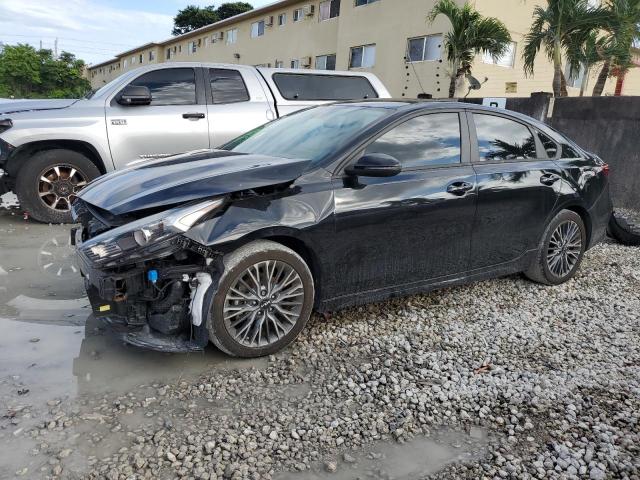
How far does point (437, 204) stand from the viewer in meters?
3.77

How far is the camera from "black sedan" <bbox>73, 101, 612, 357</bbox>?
2936mm

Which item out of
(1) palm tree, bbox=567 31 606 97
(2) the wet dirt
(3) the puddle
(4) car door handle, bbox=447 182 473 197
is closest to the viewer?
(3) the puddle

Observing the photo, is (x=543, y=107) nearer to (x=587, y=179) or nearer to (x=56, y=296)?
(x=587, y=179)

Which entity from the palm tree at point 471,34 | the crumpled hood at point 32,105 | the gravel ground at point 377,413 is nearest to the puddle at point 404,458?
the gravel ground at point 377,413

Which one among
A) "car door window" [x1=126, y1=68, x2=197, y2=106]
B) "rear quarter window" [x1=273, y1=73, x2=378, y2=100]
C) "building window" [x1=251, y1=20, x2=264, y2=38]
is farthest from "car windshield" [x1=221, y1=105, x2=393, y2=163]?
"building window" [x1=251, y1=20, x2=264, y2=38]

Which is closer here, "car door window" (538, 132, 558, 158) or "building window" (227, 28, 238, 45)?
"car door window" (538, 132, 558, 158)

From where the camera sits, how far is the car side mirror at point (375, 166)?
3320 mm

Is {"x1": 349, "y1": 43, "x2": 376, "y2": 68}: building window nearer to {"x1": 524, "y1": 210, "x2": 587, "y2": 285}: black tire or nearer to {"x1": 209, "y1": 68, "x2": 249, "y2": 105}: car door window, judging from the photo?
{"x1": 209, "y1": 68, "x2": 249, "y2": 105}: car door window

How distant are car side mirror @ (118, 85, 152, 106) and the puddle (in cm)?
510

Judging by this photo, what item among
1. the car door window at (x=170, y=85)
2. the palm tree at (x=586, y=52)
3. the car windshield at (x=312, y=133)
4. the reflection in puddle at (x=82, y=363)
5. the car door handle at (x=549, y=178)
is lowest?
the reflection in puddle at (x=82, y=363)

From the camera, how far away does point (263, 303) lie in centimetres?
317

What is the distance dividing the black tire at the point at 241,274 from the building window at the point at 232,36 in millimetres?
31531

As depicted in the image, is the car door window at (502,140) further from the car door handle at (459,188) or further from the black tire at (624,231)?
the black tire at (624,231)

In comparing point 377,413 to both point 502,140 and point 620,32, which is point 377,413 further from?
point 620,32
